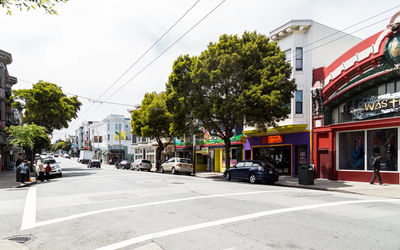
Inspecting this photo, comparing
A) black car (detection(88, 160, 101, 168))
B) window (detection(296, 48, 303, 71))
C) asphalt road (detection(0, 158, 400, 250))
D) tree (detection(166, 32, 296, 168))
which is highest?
window (detection(296, 48, 303, 71))

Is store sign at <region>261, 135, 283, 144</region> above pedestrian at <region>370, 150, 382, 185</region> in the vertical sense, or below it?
above

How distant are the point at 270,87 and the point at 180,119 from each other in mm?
7549

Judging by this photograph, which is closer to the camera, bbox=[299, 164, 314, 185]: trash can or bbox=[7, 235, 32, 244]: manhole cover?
bbox=[7, 235, 32, 244]: manhole cover

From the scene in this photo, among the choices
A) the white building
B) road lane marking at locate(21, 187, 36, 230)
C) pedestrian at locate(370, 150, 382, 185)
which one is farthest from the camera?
the white building

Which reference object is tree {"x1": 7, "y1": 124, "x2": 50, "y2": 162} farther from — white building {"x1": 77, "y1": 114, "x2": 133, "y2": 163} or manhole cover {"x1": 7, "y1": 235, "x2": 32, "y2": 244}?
white building {"x1": 77, "y1": 114, "x2": 133, "y2": 163}

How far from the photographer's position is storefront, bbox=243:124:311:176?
22469 millimetres

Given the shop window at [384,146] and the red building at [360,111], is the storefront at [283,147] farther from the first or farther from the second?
the shop window at [384,146]

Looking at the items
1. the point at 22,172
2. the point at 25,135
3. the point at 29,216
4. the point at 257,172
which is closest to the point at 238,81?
the point at 257,172

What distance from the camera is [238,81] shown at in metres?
20.2

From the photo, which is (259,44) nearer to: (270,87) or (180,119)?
(270,87)

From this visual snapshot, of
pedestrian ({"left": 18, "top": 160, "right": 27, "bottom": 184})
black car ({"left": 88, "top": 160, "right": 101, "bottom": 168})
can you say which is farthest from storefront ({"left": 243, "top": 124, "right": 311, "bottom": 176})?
black car ({"left": 88, "top": 160, "right": 101, "bottom": 168})

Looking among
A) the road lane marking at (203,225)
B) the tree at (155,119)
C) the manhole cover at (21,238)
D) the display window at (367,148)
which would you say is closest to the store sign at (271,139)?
the display window at (367,148)

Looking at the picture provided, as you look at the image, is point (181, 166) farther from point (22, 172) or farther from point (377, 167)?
point (377, 167)

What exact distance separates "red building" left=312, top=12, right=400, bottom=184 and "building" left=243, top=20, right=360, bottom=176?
0.84 m
